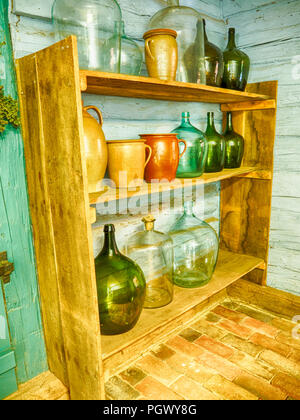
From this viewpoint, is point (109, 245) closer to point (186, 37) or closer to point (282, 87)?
point (186, 37)

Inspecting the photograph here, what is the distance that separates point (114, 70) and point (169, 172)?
0.41m

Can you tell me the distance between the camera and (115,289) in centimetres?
119

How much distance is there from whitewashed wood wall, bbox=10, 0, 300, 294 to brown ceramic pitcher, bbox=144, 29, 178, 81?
0.86ft

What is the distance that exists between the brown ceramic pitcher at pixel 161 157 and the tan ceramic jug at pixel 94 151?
0.22 m

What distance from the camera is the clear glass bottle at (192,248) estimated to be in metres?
1.62

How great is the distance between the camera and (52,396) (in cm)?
121

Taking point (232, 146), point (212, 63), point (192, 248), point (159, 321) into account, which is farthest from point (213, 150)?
point (159, 321)

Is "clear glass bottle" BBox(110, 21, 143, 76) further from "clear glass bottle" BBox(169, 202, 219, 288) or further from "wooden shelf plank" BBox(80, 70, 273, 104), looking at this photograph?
"clear glass bottle" BBox(169, 202, 219, 288)

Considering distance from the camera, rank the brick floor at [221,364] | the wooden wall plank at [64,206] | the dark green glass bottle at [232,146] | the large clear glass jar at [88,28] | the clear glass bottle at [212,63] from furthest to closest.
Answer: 1. the dark green glass bottle at [232,146]
2. the clear glass bottle at [212,63]
3. the brick floor at [221,364]
4. the large clear glass jar at [88,28]
5. the wooden wall plank at [64,206]

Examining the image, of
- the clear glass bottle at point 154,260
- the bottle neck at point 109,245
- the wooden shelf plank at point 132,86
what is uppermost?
the wooden shelf plank at point 132,86

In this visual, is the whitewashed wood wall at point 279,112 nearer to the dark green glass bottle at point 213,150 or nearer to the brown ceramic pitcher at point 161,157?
the dark green glass bottle at point 213,150

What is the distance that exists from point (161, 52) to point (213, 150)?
2.04 feet

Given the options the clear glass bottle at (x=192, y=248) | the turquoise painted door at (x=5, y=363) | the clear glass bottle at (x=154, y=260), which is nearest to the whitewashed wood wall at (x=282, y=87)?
the clear glass bottle at (x=192, y=248)
